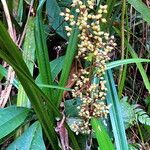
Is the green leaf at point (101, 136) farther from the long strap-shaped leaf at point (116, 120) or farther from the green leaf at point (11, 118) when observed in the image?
the green leaf at point (11, 118)

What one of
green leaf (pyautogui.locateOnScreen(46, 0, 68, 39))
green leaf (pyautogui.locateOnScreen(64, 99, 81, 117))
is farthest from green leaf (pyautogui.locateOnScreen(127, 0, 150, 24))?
green leaf (pyautogui.locateOnScreen(64, 99, 81, 117))

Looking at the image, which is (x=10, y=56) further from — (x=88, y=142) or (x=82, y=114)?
(x=88, y=142)

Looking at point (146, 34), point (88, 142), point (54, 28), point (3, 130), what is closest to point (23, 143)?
point (3, 130)

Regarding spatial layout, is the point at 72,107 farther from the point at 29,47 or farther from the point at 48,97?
the point at 29,47

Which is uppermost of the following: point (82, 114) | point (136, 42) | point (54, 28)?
point (54, 28)

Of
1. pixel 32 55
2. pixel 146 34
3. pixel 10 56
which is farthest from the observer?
pixel 146 34

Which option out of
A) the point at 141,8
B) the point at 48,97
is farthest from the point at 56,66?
the point at 141,8

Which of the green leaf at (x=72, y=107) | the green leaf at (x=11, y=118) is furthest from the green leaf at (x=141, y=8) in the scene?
the green leaf at (x=11, y=118)
